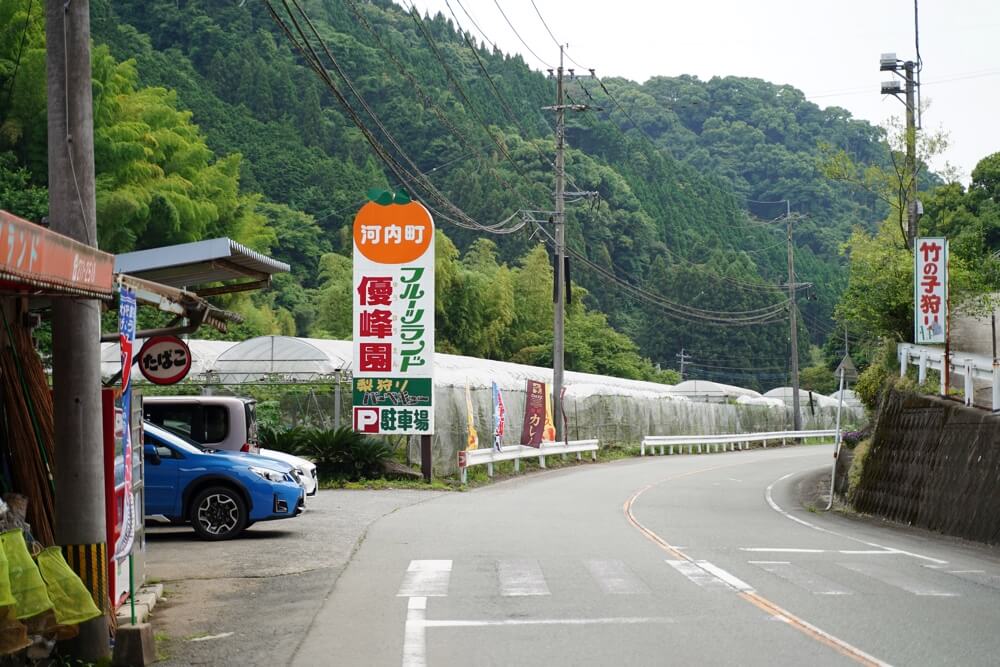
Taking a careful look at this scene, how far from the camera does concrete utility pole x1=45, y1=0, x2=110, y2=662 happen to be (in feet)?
28.6

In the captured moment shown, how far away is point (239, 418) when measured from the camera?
2092cm

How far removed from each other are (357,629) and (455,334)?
56594 mm

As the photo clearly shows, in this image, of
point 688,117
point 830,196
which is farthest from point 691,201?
point 688,117

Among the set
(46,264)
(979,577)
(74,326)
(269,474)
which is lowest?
(979,577)

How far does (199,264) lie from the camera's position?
11570 mm

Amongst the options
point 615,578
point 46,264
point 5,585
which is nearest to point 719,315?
point 615,578

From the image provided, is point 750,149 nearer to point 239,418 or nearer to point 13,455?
point 239,418

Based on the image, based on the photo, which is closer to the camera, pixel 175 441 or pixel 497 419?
pixel 175 441

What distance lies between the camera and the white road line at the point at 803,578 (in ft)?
39.1

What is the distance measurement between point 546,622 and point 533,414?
28.3 meters

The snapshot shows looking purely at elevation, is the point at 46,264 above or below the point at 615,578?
above

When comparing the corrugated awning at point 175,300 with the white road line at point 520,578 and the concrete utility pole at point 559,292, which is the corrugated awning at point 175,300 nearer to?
the white road line at point 520,578

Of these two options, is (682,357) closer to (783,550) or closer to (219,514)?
(783,550)

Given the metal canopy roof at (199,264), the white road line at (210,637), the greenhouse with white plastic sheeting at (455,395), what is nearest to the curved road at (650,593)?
the white road line at (210,637)
